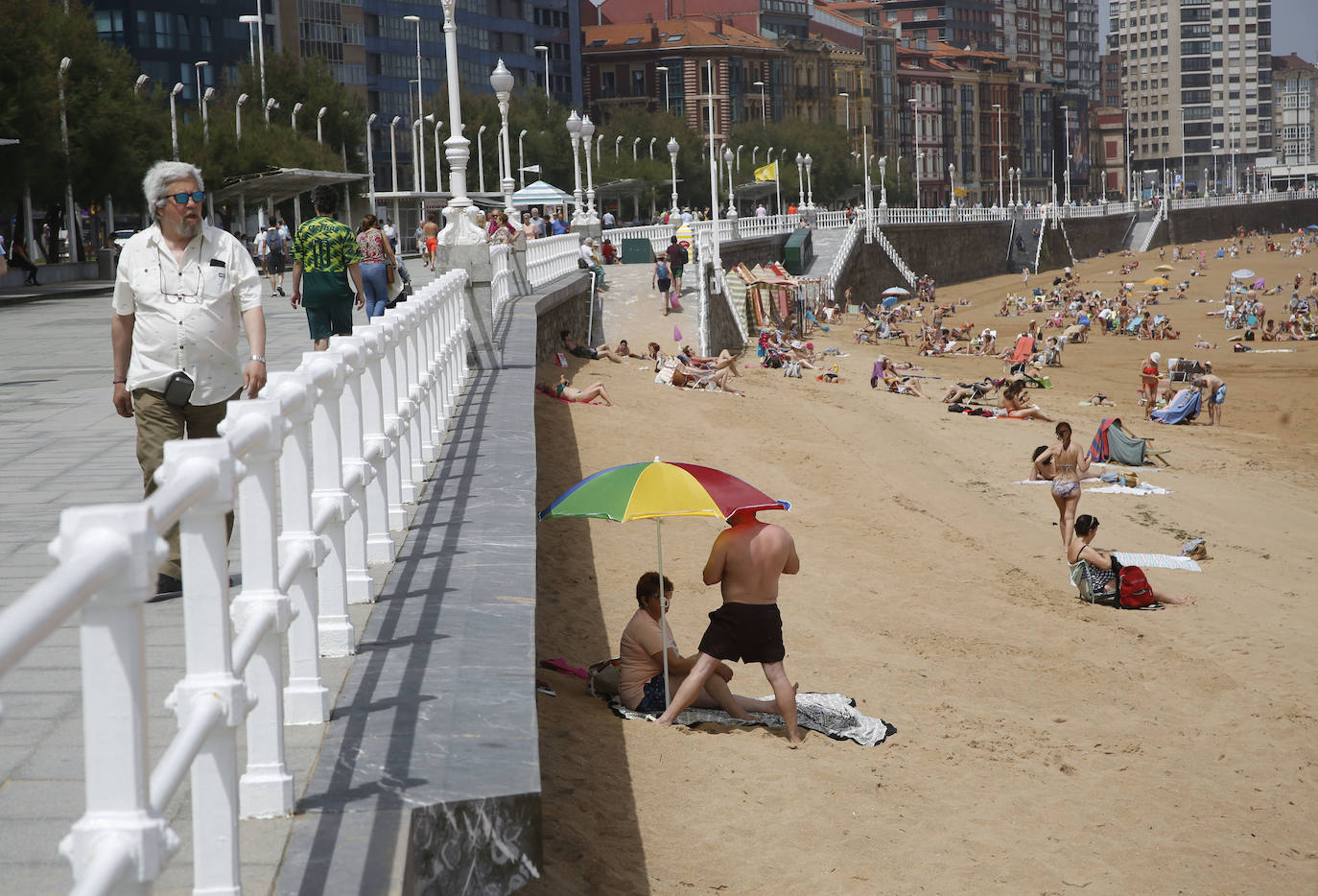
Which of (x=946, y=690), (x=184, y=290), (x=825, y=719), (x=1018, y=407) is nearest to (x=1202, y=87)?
(x=1018, y=407)

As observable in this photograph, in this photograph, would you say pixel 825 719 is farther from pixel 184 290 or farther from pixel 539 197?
pixel 539 197

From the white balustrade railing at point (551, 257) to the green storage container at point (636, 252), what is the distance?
7801mm

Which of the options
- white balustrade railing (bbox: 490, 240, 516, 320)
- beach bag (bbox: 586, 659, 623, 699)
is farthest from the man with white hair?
white balustrade railing (bbox: 490, 240, 516, 320)

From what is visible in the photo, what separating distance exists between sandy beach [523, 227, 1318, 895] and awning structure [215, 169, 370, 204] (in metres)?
17.2

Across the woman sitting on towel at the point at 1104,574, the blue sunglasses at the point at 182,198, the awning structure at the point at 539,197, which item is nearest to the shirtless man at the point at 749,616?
the blue sunglasses at the point at 182,198

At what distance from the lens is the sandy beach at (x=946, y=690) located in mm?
6066

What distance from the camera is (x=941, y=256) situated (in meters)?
73.8

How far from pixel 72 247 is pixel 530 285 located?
1989 centimetres

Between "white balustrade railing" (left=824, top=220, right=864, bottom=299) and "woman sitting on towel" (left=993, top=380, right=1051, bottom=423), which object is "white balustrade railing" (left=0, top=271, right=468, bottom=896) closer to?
"woman sitting on towel" (left=993, top=380, right=1051, bottom=423)

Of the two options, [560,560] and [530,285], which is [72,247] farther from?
[560,560]

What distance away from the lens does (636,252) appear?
135 ft

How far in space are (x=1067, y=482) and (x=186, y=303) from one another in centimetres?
1034

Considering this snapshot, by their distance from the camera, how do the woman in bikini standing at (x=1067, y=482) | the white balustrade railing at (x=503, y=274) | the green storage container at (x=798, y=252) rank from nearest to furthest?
the woman in bikini standing at (x=1067, y=482), the white balustrade railing at (x=503, y=274), the green storage container at (x=798, y=252)

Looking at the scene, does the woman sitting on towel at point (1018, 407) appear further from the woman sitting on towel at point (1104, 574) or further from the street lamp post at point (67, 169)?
the street lamp post at point (67, 169)
